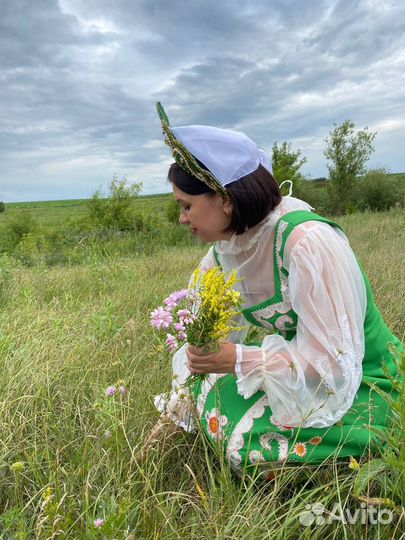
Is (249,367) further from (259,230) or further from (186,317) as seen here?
(259,230)

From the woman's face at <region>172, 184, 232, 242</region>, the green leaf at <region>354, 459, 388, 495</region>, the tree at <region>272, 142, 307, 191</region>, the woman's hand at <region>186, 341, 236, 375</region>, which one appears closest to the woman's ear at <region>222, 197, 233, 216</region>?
the woman's face at <region>172, 184, 232, 242</region>

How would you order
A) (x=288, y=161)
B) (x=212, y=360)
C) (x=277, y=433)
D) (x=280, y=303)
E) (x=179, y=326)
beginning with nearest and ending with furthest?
1. (x=179, y=326)
2. (x=212, y=360)
3. (x=277, y=433)
4. (x=280, y=303)
5. (x=288, y=161)

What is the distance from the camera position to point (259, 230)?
5.55 ft

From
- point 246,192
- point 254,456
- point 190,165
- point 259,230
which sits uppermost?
point 190,165

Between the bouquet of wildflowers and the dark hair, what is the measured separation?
0.37 metres

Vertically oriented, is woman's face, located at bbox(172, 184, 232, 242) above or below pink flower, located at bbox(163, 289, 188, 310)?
above

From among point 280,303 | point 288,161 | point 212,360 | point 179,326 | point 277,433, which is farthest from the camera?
point 288,161

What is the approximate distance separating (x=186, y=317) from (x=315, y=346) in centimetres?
49

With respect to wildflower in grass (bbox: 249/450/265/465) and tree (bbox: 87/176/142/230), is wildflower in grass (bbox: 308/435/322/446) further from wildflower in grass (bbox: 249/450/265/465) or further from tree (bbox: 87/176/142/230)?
tree (bbox: 87/176/142/230)

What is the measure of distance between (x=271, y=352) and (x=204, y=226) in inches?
20.8

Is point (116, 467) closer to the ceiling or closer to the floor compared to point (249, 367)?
closer to the floor

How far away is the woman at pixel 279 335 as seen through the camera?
4.73 feet

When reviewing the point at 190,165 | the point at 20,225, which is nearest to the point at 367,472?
the point at 190,165

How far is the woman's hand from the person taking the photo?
1385 mm
